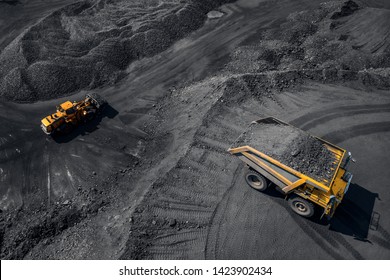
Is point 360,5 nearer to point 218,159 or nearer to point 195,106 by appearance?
point 195,106

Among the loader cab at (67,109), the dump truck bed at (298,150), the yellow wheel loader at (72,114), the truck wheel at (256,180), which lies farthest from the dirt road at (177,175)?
the dump truck bed at (298,150)

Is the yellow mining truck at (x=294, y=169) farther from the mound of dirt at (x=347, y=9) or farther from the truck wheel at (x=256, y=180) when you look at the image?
the mound of dirt at (x=347, y=9)

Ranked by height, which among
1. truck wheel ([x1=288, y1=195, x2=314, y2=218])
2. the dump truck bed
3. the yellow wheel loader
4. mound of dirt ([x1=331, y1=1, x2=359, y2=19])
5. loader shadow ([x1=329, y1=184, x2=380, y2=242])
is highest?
mound of dirt ([x1=331, y1=1, x2=359, y2=19])

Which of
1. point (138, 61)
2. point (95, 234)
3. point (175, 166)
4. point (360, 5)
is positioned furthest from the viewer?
point (360, 5)

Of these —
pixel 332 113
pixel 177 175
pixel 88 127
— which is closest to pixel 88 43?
pixel 88 127

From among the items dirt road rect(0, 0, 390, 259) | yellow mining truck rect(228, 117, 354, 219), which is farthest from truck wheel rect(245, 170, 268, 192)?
dirt road rect(0, 0, 390, 259)

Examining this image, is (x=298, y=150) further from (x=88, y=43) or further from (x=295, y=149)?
(x=88, y=43)

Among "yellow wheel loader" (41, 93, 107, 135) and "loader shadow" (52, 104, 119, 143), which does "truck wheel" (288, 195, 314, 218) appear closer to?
"loader shadow" (52, 104, 119, 143)
